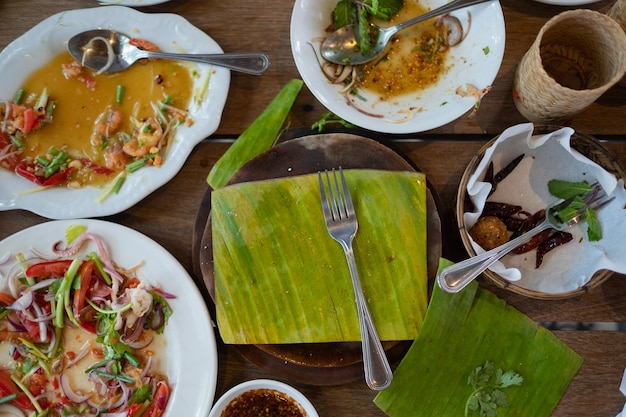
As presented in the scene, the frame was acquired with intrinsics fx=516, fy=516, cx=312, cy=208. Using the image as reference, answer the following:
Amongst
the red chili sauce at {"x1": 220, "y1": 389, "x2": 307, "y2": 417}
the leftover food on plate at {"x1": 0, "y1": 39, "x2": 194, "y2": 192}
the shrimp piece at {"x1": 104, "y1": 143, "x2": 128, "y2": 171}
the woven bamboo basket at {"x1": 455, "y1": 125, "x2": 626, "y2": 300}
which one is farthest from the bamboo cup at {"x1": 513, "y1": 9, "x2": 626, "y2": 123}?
the shrimp piece at {"x1": 104, "y1": 143, "x2": 128, "y2": 171}

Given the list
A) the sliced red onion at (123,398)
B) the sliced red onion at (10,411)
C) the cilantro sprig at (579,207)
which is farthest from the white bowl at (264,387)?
the cilantro sprig at (579,207)

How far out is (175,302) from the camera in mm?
1753

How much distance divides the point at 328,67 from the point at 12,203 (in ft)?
3.80

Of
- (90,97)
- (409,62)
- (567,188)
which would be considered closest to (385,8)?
(409,62)

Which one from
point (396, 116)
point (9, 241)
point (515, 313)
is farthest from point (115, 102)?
point (515, 313)

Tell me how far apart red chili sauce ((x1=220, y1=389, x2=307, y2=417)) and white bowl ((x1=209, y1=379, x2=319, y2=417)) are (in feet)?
0.11

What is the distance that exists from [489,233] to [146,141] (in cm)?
117

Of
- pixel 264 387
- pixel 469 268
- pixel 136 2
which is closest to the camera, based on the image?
pixel 469 268

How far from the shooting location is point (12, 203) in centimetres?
175

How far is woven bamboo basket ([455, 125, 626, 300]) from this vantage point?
5.21 ft

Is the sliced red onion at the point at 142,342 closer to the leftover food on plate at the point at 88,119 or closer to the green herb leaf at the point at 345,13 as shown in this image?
the leftover food on plate at the point at 88,119

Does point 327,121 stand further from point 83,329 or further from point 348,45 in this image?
point 83,329

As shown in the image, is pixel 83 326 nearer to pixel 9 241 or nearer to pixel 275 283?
pixel 9 241

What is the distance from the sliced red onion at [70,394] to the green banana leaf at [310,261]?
55cm
